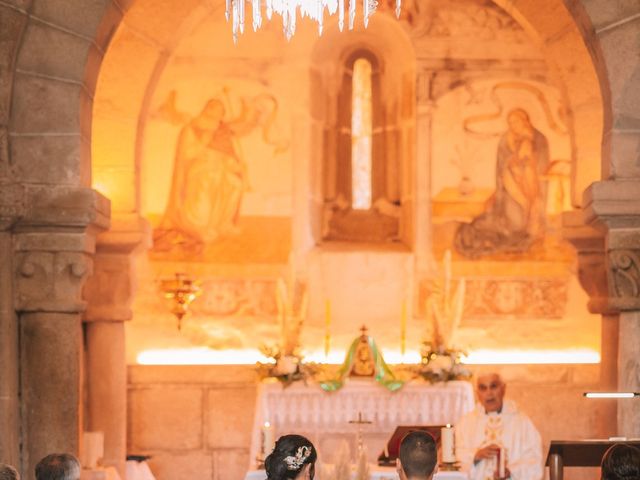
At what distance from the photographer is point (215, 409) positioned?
499 inches

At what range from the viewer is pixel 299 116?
13391 mm

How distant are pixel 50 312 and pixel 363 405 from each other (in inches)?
148

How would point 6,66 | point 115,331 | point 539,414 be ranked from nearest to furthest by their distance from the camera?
point 6,66 → point 115,331 → point 539,414

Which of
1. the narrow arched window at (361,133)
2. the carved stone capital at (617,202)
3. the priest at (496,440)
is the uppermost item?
the narrow arched window at (361,133)

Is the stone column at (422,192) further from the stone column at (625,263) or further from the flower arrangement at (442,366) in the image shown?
the stone column at (625,263)

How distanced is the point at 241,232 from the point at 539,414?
3384 mm

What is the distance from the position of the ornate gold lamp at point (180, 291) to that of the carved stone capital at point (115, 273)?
1486 millimetres

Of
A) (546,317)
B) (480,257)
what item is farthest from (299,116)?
(546,317)

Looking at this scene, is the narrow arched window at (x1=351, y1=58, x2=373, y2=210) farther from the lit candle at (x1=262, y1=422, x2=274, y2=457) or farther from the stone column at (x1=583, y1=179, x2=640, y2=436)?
the stone column at (x1=583, y1=179, x2=640, y2=436)

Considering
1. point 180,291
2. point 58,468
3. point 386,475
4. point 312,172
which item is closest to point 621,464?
point 58,468

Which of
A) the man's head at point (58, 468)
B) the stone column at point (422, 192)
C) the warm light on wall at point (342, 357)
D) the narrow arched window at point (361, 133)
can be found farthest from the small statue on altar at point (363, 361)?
the man's head at point (58, 468)

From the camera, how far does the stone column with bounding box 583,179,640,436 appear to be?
8.54 m

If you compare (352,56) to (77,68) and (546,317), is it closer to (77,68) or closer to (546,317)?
(546,317)

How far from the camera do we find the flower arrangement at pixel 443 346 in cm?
1143
